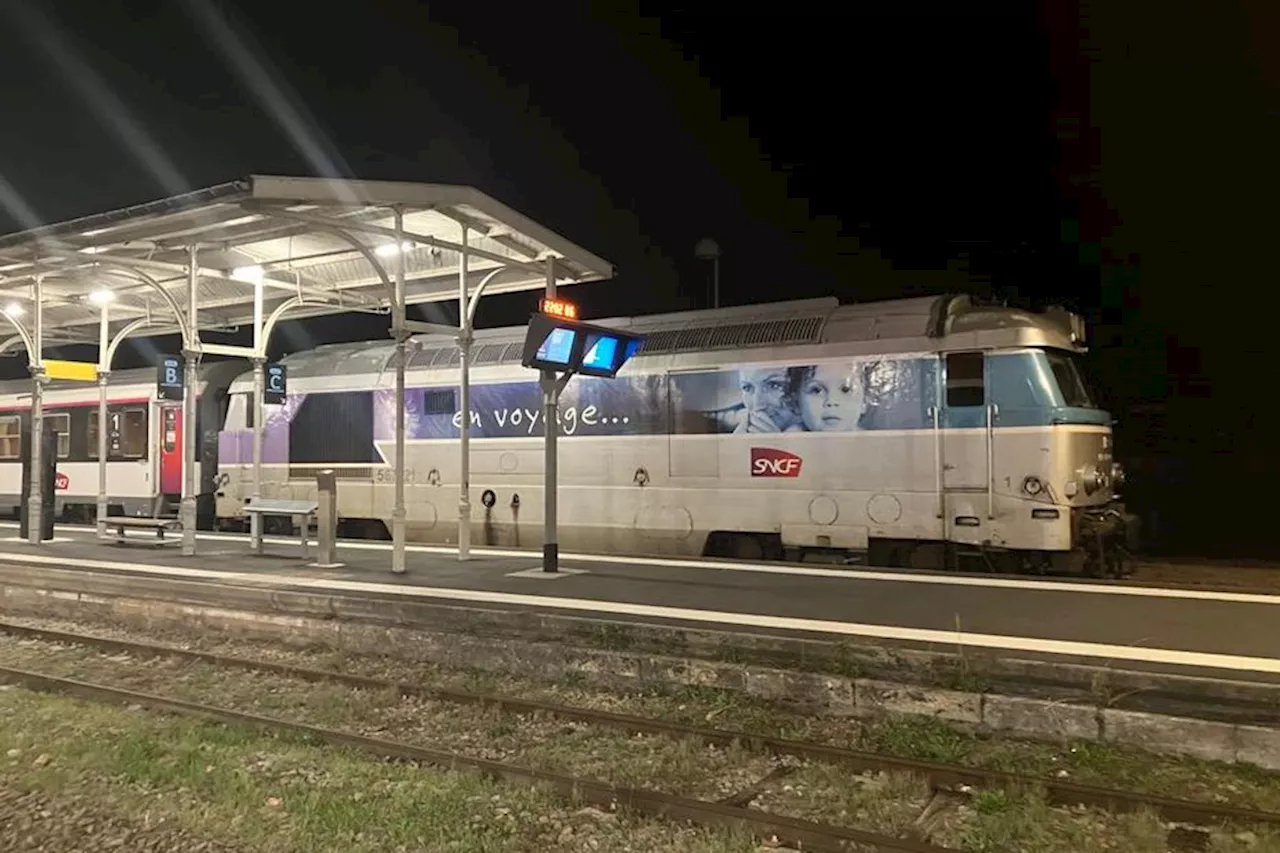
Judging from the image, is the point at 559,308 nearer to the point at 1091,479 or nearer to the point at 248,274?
the point at 248,274

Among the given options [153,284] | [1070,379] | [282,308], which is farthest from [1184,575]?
[153,284]

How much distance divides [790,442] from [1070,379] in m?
3.63

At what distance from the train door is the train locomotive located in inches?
0.7

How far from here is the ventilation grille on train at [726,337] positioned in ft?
43.9

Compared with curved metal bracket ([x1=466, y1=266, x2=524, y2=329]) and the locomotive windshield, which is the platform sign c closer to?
curved metal bracket ([x1=466, y1=266, x2=524, y2=329])

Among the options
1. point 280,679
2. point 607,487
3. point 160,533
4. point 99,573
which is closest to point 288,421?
point 160,533

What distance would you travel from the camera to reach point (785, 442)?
13125 mm

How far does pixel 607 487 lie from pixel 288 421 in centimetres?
718

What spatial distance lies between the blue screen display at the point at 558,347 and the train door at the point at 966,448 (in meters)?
4.79

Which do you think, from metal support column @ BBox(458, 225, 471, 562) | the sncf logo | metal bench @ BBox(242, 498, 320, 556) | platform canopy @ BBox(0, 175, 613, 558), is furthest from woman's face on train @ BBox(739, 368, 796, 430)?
metal bench @ BBox(242, 498, 320, 556)

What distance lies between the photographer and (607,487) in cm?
1462

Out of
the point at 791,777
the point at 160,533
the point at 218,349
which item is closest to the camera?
the point at 791,777

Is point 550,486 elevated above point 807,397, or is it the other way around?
point 807,397

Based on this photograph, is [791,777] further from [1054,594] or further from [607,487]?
[607,487]
